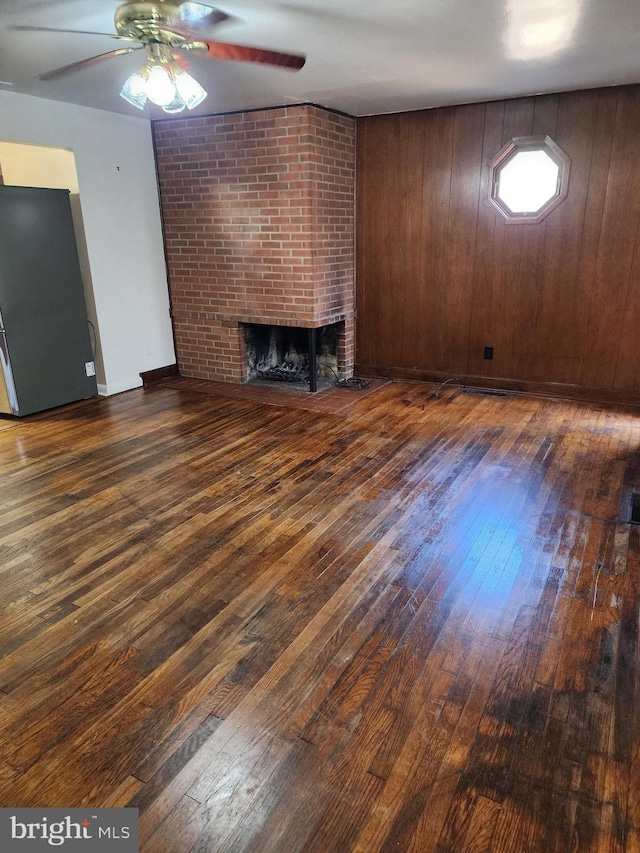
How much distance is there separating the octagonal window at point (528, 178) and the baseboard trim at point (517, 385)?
1.38 meters

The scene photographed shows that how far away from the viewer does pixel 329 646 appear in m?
1.93

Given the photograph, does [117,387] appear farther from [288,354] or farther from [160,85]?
[160,85]

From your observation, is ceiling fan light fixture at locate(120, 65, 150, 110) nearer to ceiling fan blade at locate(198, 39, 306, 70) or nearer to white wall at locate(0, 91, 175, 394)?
ceiling fan blade at locate(198, 39, 306, 70)

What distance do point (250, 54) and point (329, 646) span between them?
8.05ft

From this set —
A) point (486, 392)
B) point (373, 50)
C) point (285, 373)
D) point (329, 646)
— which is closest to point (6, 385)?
point (285, 373)

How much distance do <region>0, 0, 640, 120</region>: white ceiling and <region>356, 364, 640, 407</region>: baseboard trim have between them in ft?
7.43

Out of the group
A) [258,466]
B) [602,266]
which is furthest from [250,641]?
[602,266]

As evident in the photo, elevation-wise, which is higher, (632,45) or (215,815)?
(632,45)

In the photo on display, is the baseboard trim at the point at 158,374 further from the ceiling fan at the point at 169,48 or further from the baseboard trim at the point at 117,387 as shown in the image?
the ceiling fan at the point at 169,48

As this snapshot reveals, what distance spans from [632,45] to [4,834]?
14.4ft

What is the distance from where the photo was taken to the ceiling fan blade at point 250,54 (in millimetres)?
2332

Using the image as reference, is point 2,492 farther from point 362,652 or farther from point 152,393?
point 362,652

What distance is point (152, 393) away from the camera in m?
5.11

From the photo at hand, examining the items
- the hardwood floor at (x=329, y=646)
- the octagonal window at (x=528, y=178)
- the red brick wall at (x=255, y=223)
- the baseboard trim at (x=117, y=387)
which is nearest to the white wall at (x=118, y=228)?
the baseboard trim at (x=117, y=387)
